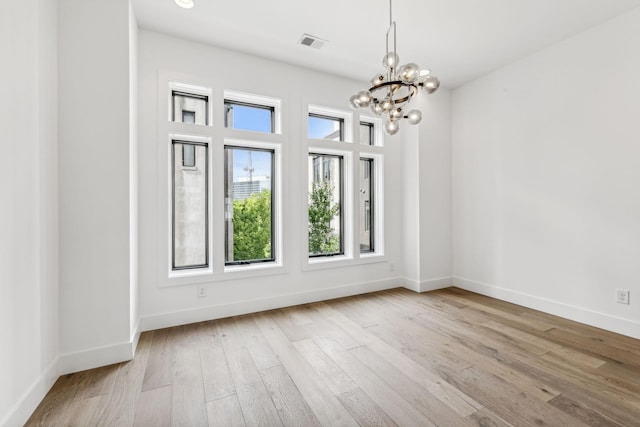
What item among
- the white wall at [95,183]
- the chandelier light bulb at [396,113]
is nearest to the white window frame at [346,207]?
the chandelier light bulb at [396,113]

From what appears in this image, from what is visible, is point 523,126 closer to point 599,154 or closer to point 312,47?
point 599,154

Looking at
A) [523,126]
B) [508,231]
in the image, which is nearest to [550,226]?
[508,231]

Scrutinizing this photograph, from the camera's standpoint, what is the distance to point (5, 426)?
1.56m

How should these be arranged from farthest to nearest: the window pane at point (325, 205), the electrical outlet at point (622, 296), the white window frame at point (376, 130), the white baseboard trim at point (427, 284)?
the white window frame at point (376, 130) < the white baseboard trim at point (427, 284) < the window pane at point (325, 205) < the electrical outlet at point (622, 296)

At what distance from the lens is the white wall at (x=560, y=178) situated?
2.85 meters

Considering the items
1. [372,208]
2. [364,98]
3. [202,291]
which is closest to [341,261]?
[372,208]

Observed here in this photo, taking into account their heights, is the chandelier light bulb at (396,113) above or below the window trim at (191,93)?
below

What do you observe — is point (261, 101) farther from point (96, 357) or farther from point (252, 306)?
point (96, 357)

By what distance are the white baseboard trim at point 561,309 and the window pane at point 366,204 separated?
1.53m

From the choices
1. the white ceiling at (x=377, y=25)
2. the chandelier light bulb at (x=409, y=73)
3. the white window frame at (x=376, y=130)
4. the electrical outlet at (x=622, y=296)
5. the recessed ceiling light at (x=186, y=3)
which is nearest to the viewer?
the chandelier light bulb at (x=409, y=73)

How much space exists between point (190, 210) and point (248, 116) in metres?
1.33

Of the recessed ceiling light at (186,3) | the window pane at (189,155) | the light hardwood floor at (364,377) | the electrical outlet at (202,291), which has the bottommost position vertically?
the light hardwood floor at (364,377)

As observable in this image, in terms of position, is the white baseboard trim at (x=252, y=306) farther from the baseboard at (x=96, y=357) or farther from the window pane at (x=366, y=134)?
the window pane at (x=366, y=134)

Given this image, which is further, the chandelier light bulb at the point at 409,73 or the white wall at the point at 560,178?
the white wall at the point at 560,178
